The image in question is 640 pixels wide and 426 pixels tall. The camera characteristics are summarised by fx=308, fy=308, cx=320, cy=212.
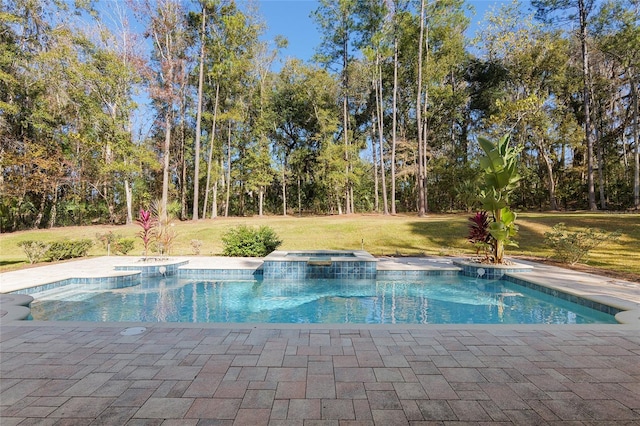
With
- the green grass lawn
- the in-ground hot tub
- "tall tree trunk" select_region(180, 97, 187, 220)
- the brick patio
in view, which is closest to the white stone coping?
the brick patio

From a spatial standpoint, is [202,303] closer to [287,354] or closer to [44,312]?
[44,312]

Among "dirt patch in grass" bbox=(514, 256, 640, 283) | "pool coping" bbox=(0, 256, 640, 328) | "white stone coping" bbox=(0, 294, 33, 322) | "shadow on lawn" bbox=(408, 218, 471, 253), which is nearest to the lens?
"white stone coping" bbox=(0, 294, 33, 322)

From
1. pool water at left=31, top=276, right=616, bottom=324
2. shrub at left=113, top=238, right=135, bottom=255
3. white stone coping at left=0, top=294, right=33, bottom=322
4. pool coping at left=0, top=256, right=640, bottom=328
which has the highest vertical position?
shrub at left=113, top=238, right=135, bottom=255

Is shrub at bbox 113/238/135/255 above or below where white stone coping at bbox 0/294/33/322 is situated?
above

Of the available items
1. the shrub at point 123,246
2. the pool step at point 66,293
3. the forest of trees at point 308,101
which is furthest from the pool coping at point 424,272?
the forest of trees at point 308,101

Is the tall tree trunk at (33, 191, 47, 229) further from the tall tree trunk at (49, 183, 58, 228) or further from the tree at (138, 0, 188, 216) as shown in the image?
the tree at (138, 0, 188, 216)

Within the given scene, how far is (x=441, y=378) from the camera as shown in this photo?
2.47 meters

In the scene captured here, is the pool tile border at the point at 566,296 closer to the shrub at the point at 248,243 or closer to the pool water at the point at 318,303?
the pool water at the point at 318,303

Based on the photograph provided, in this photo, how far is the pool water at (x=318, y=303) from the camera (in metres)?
5.06

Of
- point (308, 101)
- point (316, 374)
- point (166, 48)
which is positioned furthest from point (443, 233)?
point (166, 48)

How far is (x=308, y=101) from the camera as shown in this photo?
25.9 meters

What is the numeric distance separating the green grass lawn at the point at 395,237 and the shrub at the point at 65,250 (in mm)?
1458

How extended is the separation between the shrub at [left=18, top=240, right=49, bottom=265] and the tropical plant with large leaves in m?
13.0

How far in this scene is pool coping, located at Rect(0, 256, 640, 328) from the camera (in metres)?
4.51
